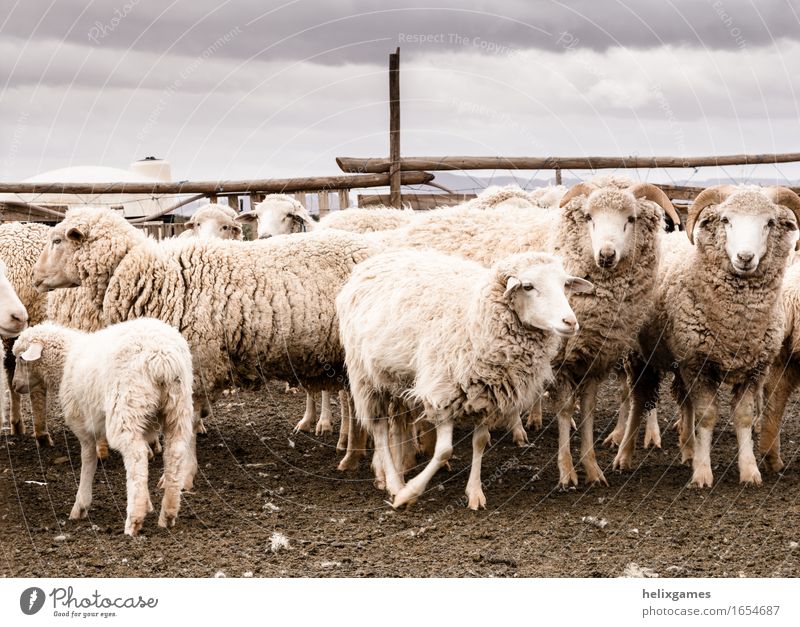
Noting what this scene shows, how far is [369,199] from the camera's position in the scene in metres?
14.1

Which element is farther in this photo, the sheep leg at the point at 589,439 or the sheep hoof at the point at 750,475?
the sheep leg at the point at 589,439

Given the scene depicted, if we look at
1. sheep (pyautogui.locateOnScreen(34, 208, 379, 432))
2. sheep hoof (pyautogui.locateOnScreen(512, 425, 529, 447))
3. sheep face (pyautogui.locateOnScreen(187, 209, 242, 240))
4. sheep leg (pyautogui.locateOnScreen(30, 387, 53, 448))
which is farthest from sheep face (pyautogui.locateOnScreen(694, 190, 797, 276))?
sheep leg (pyautogui.locateOnScreen(30, 387, 53, 448))

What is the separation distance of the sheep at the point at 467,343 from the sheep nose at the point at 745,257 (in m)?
1.22

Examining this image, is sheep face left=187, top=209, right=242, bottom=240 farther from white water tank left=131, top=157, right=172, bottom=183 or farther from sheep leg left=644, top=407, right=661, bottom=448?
Answer: white water tank left=131, top=157, right=172, bottom=183

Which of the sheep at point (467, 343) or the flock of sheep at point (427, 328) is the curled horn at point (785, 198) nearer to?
the flock of sheep at point (427, 328)

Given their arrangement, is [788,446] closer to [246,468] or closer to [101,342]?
[246,468]

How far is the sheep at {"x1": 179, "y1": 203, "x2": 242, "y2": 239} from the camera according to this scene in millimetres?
10727

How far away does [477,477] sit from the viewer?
686cm

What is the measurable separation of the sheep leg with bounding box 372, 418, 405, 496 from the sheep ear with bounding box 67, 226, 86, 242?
275 cm

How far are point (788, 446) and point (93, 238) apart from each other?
20.1ft

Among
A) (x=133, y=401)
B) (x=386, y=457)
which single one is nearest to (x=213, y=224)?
(x=386, y=457)

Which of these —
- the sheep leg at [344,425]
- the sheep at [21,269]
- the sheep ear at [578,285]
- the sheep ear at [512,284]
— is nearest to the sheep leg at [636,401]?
the sheep ear at [578,285]

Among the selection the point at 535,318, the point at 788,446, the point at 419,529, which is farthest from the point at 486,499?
the point at 788,446

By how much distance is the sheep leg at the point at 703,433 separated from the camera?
732 centimetres
